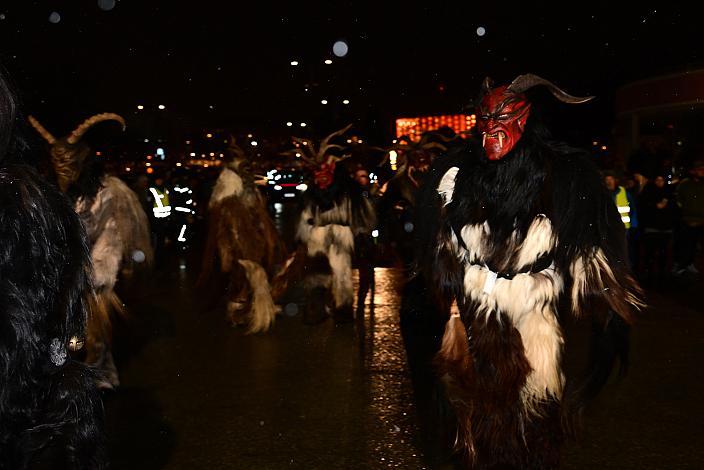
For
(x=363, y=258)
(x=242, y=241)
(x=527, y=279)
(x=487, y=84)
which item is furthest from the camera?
(x=363, y=258)

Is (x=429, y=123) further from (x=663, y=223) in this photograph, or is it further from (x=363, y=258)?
(x=363, y=258)

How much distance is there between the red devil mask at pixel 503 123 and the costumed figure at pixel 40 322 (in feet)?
7.54

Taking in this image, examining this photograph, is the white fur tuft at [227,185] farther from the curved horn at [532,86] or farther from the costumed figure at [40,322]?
the costumed figure at [40,322]

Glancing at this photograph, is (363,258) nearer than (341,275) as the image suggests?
No

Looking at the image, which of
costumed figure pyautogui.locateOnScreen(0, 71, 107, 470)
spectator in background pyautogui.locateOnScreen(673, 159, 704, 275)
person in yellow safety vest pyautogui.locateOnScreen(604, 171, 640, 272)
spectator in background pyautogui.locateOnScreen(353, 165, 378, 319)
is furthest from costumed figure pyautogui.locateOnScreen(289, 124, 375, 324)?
costumed figure pyautogui.locateOnScreen(0, 71, 107, 470)

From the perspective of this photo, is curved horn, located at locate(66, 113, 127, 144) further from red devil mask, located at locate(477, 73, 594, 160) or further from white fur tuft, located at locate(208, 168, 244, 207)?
red devil mask, located at locate(477, 73, 594, 160)

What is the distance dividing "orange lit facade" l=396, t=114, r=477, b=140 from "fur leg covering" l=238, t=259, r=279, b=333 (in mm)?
26756

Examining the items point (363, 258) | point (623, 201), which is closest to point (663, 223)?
point (623, 201)

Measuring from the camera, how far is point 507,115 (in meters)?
4.37

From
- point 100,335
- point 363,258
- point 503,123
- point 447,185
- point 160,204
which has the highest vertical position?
point 503,123

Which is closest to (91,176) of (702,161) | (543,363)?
(543,363)

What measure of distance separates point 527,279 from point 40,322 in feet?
8.20

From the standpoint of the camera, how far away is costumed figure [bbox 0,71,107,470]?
7.97ft

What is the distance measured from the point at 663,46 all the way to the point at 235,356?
2781cm
